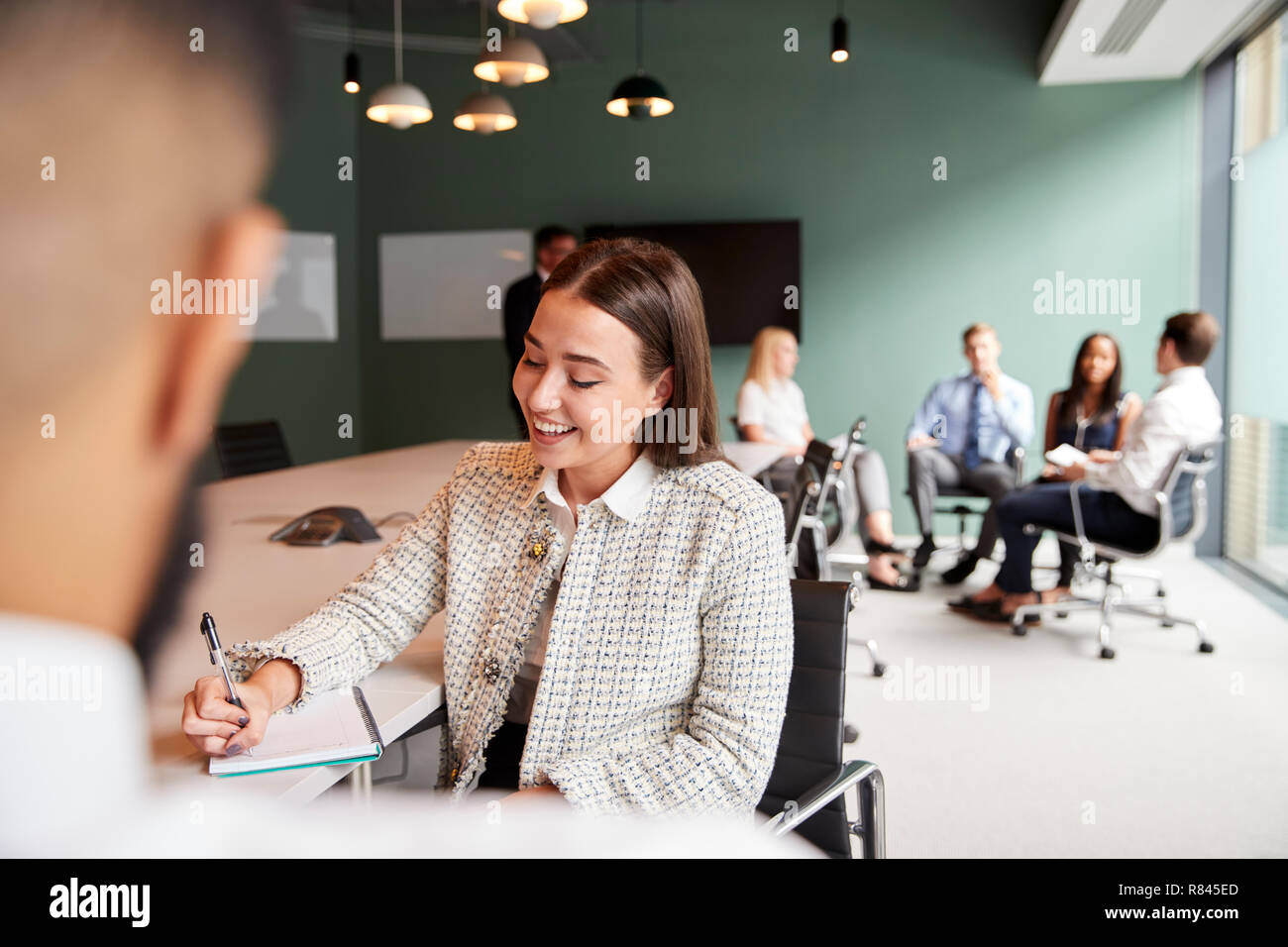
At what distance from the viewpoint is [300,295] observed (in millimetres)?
6855

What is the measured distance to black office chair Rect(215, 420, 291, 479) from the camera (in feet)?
12.8

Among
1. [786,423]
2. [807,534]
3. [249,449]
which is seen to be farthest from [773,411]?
[249,449]

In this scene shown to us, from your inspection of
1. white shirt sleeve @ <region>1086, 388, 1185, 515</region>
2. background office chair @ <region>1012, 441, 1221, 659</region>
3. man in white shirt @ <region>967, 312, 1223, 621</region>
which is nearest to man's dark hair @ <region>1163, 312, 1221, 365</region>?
man in white shirt @ <region>967, 312, 1223, 621</region>

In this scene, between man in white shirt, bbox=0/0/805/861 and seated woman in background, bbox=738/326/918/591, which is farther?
seated woman in background, bbox=738/326/918/591

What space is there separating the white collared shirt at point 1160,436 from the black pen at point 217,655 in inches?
143

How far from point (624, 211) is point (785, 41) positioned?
1.52 m

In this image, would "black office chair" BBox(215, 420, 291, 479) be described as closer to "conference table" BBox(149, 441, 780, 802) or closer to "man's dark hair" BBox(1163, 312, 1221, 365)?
"conference table" BBox(149, 441, 780, 802)

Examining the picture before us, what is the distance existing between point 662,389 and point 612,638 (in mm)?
311

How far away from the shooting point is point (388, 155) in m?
7.14

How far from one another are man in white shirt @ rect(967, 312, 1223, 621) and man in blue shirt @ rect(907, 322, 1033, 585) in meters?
1.00

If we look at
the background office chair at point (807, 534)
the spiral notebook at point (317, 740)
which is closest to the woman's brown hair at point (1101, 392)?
the background office chair at point (807, 534)

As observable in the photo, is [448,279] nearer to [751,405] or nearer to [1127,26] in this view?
[751,405]

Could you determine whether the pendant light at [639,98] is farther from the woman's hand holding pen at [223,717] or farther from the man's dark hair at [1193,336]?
the woman's hand holding pen at [223,717]

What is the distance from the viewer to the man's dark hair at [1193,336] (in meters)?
3.96
